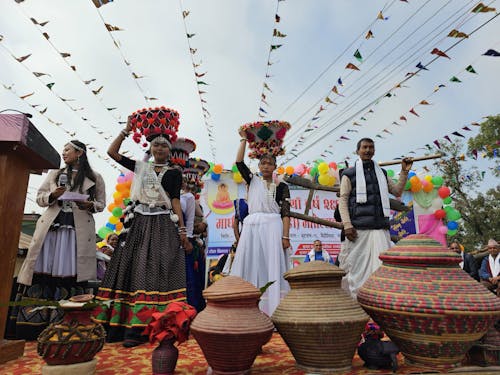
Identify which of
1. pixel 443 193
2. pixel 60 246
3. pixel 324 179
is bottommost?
pixel 60 246

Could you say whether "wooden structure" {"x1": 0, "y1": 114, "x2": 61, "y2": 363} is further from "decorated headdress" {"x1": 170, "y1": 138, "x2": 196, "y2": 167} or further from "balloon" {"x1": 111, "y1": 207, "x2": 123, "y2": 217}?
"balloon" {"x1": 111, "y1": 207, "x2": 123, "y2": 217}

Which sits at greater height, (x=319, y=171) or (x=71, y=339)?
(x=319, y=171)

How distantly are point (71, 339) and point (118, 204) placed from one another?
8851 mm

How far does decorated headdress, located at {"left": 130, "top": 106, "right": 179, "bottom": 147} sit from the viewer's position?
327cm

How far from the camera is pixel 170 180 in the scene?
3.21m

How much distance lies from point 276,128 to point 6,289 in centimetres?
285

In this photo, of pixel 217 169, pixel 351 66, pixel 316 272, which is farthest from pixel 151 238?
pixel 217 169

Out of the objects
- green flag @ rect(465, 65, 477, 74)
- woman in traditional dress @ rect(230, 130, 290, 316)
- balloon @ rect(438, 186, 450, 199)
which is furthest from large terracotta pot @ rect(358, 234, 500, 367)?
balloon @ rect(438, 186, 450, 199)

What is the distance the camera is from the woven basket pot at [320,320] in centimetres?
Result: 165

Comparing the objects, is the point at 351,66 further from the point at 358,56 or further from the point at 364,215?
the point at 364,215

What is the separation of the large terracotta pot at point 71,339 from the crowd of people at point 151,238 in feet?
2.72

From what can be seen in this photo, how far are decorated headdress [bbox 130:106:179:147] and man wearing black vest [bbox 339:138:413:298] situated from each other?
1.89 metres

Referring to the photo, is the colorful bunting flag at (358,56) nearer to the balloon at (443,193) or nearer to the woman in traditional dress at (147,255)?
the woman in traditional dress at (147,255)

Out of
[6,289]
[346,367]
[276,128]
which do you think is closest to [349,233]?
[276,128]
